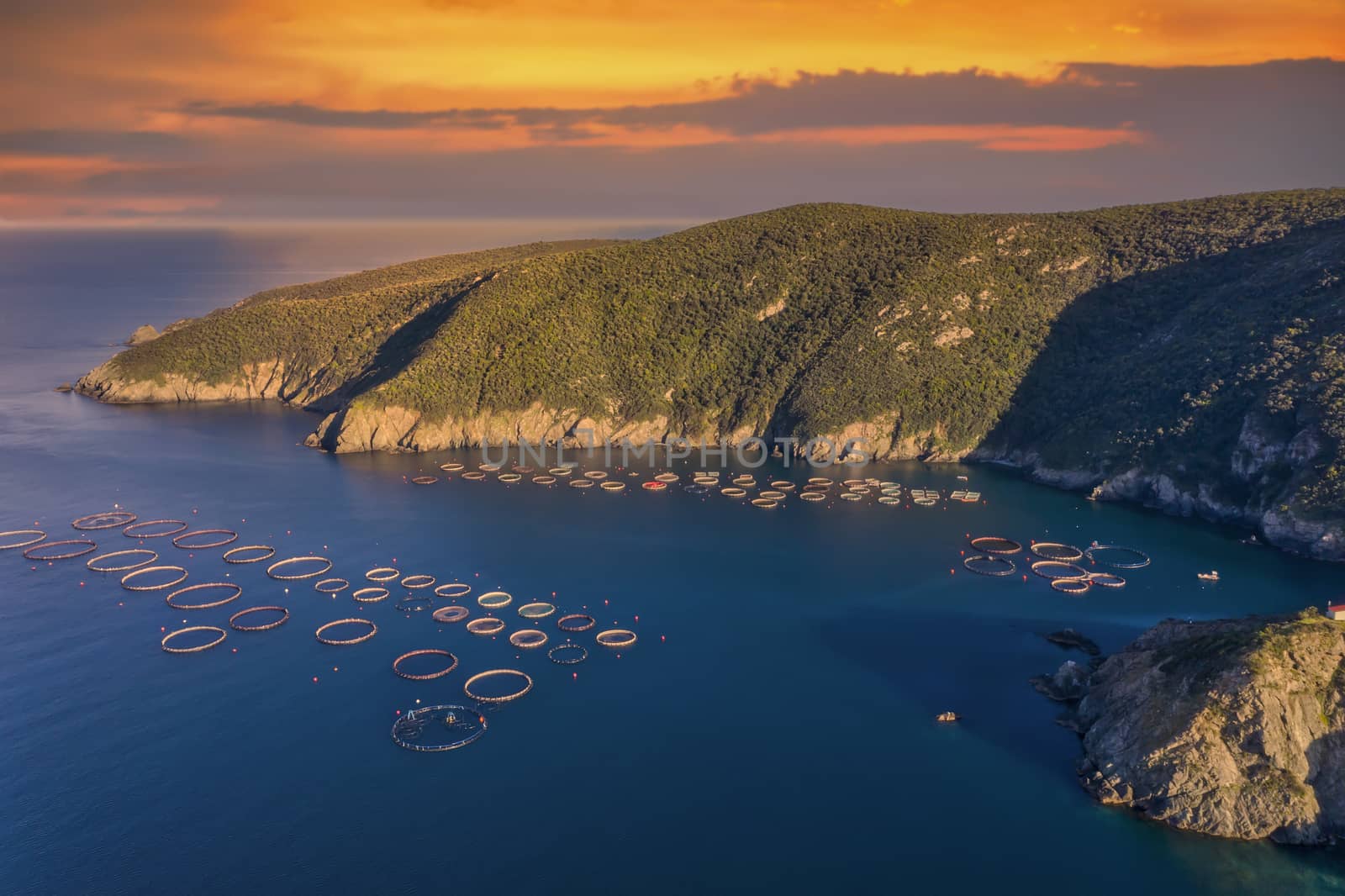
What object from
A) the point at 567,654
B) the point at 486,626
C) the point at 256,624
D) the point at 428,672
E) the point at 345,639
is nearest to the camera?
the point at 428,672

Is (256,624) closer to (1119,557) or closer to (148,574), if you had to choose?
(148,574)

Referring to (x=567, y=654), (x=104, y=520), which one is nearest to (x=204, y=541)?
(x=104, y=520)

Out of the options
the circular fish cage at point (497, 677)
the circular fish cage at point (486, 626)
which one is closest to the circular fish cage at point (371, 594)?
the circular fish cage at point (486, 626)

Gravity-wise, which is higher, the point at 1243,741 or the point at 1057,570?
the point at 1057,570

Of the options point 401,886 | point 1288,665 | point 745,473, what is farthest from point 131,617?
point 1288,665

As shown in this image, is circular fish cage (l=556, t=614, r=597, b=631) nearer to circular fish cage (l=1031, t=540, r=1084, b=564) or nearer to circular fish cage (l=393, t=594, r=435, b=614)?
circular fish cage (l=393, t=594, r=435, b=614)

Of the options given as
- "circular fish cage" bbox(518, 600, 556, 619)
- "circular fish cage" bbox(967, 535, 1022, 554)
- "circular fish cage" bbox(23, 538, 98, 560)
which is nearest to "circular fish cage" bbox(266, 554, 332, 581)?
"circular fish cage" bbox(23, 538, 98, 560)

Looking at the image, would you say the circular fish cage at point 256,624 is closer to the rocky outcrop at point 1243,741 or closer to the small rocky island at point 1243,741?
the small rocky island at point 1243,741
